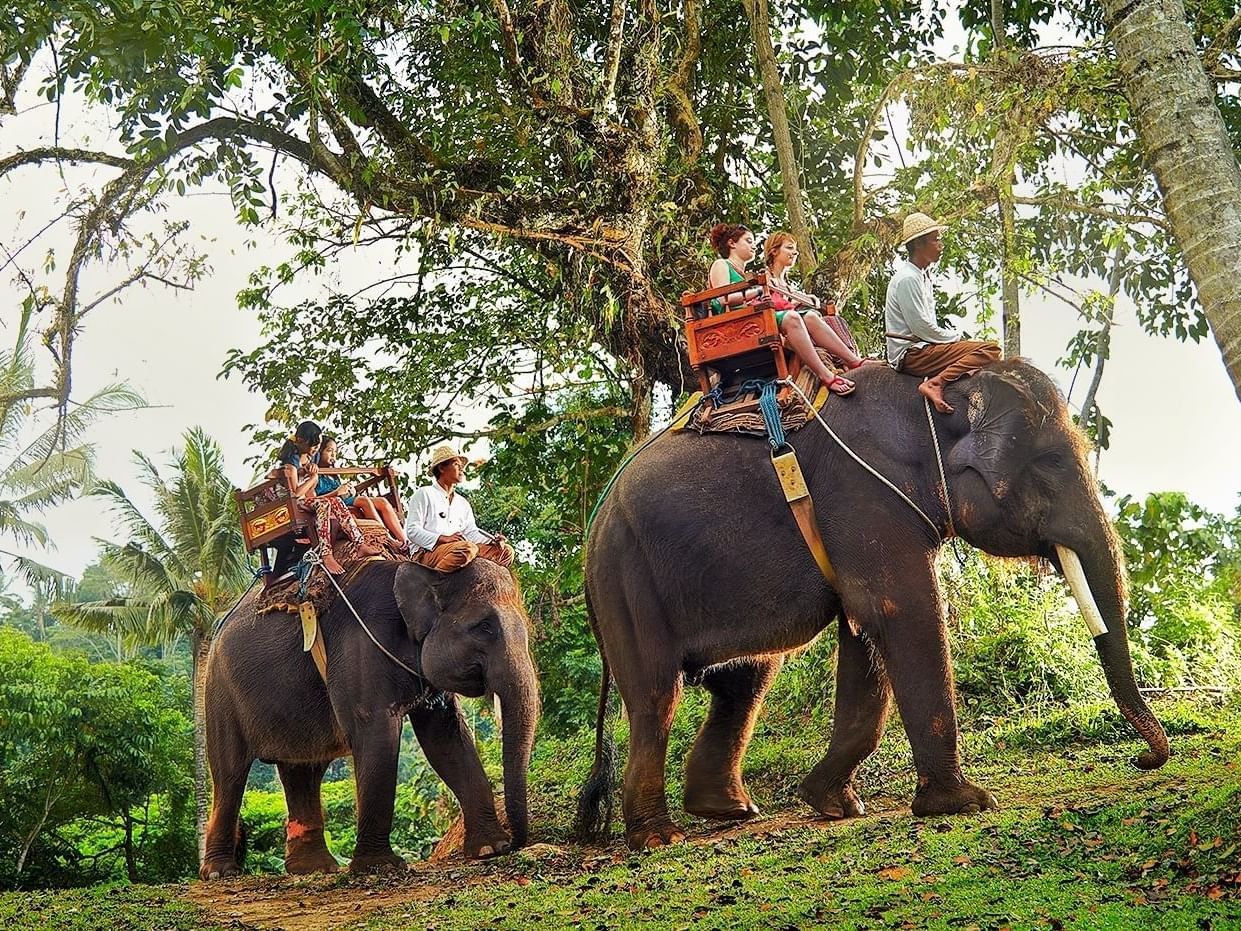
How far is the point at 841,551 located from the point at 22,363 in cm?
2365

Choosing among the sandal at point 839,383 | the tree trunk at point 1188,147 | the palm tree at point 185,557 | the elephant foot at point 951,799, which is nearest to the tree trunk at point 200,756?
the palm tree at point 185,557

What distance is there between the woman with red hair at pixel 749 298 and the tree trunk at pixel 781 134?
10.2ft

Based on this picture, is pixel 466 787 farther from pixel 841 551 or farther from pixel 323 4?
pixel 323 4

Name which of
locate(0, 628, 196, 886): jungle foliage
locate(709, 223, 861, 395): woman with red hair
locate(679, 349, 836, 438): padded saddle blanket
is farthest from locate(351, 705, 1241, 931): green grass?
locate(0, 628, 196, 886): jungle foliage

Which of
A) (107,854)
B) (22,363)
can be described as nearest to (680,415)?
(107,854)

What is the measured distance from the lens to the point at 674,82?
1353 centimetres

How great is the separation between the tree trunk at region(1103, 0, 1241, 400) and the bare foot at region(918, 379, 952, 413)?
1.77m

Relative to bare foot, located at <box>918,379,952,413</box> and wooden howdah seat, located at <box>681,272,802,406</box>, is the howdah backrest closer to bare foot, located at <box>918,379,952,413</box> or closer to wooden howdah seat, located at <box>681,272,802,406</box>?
wooden howdah seat, located at <box>681,272,802,406</box>

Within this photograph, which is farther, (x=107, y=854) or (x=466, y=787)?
(x=107, y=854)

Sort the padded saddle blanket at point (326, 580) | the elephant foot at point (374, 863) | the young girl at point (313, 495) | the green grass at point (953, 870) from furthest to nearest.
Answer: the young girl at point (313, 495), the padded saddle blanket at point (326, 580), the elephant foot at point (374, 863), the green grass at point (953, 870)

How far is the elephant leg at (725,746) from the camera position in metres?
9.21

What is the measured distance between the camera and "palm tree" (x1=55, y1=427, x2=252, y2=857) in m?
28.2

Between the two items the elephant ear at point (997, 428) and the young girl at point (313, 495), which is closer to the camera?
the elephant ear at point (997, 428)

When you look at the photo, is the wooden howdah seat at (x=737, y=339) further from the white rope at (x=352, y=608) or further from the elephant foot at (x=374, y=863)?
the elephant foot at (x=374, y=863)
